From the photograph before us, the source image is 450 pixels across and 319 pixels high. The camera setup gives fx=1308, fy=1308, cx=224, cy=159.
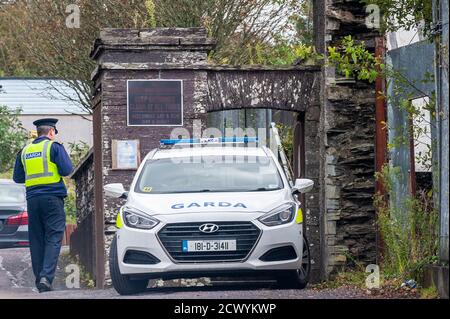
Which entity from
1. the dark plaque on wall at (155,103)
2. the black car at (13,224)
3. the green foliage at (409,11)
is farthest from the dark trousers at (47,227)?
the black car at (13,224)

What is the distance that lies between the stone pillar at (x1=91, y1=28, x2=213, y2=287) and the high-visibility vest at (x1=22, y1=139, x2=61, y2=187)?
1.92 meters

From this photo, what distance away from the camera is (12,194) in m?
25.9

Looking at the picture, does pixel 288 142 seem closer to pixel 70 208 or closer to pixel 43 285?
pixel 43 285

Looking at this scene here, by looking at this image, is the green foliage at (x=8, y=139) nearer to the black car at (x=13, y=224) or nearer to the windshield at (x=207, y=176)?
the black car at (x=13, y=224)

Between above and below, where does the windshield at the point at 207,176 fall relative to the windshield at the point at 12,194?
above

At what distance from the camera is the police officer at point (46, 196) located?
50.2 ft

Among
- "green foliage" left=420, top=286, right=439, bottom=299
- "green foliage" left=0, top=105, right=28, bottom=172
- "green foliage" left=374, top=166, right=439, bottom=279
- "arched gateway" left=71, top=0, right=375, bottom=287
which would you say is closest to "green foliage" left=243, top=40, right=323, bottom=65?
"arched gateway" left=71, top=0, right=375, bottom=287

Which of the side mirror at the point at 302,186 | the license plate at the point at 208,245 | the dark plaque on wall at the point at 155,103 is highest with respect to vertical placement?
the dark plaque on wall at the point at 155,103

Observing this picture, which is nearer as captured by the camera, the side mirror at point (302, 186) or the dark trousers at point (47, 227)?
the side mirror at point (302, 186)

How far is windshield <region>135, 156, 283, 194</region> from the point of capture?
1422cm

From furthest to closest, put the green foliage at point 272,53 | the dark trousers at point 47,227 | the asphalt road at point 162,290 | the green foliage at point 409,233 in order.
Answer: the green foliage at point 272,53 → the dark trousers at point 47,227 → the green foliage at point 409,233 → the asphalt road at point 162,290

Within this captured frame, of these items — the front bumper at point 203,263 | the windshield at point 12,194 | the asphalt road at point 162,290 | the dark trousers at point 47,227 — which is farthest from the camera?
the windshield at point 12,194

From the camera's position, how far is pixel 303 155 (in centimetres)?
1803

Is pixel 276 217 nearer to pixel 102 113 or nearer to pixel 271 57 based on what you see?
pixel 102 113
